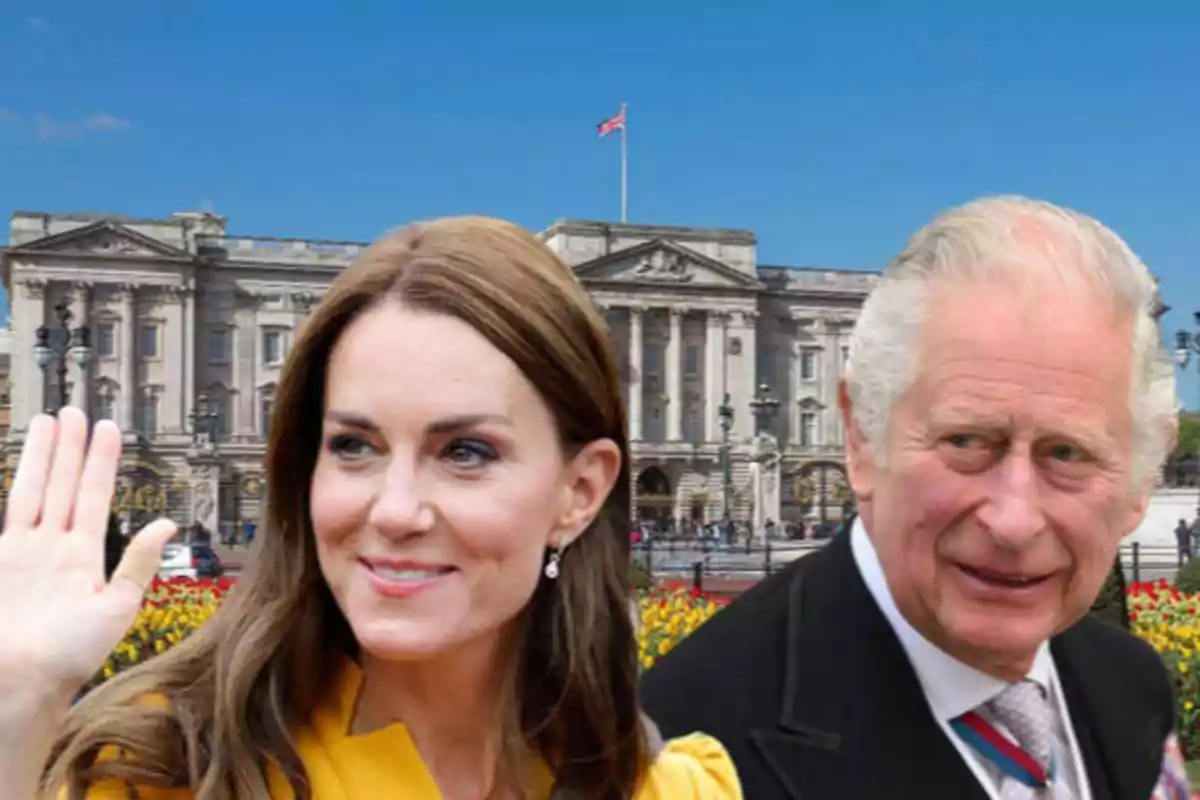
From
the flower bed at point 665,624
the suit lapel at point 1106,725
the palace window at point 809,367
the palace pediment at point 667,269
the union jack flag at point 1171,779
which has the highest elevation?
the palace pediment at point 667,269

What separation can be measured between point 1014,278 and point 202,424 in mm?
54269

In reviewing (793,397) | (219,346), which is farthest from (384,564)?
(793,397)

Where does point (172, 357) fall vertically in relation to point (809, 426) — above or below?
above

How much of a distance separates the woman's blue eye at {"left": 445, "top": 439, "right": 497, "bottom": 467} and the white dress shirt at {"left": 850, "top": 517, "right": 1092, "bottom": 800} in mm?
850

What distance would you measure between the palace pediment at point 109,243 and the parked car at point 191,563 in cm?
3033

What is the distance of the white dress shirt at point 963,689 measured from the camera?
2.24m

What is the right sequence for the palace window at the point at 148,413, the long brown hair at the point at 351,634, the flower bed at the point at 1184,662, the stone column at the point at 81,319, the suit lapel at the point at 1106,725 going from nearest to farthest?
the long brown hair at the point at 351,634, the suit lapel at the point at 1106,725, the flower bed at the point at 1184,662, the stone column at the point at 81,319, the palace window at the point at 148,413

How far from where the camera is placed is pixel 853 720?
229 centimetres

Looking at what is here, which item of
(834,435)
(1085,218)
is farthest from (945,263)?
(834,435)

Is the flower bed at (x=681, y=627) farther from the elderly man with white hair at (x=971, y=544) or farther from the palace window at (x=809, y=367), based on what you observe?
the palace window at (x=809, y=367)

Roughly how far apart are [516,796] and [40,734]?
728 mm

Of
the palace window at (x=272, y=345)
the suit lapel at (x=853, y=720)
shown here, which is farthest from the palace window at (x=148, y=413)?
the suit lapel at (x=853, y=720)

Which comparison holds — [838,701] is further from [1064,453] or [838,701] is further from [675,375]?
[675,375]

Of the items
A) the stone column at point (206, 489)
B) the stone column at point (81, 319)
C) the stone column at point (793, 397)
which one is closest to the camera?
the stone column at point (206, 489)
